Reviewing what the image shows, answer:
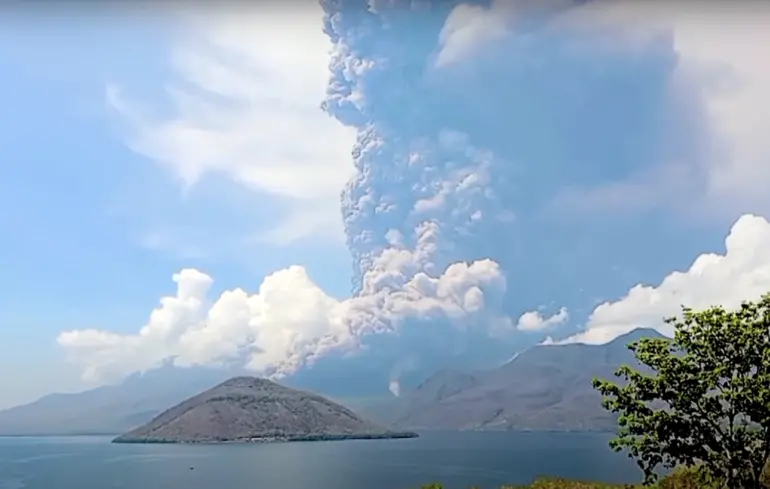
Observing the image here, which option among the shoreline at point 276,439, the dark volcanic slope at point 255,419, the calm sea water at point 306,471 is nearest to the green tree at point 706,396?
the calm sea water at point 306,471

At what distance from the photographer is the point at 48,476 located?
47.6 m

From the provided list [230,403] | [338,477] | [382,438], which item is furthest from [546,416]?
[338,477]

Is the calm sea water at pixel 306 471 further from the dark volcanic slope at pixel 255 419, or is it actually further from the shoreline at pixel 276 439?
the dark volcanic slope at pixel 255 419

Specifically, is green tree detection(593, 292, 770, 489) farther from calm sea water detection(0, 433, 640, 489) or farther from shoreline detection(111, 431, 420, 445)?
shoreline detection(111, 431, 420, 445)

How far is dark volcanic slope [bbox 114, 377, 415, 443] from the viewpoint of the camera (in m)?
97.2

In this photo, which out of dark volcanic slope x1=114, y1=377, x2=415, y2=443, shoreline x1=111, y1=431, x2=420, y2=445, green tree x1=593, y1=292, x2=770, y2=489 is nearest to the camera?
green tree x1=593, y1=292, x2=770, y2=489

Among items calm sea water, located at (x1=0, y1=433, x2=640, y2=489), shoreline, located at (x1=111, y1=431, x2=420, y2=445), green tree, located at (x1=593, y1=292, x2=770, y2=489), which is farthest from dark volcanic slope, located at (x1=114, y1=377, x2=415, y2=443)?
green tree, located at (x1=593, y1=292, x2=770, y2=489)

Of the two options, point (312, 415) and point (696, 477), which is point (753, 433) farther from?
point (312, 415)

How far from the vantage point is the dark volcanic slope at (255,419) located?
97250mm

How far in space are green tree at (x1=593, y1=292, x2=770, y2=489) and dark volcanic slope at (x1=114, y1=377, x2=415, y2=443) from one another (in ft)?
301

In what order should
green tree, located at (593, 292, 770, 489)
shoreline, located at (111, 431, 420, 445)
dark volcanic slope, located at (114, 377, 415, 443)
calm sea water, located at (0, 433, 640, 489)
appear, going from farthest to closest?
dark volcanic slope, located at (114, 377, 415, 443) < shoreline, located at (111, 431, 420, 445) < calm sea water, located at (0, 433, 640, 489) < green tree, located at (593, 292, 770, 489)

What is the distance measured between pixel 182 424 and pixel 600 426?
60281 millimetres

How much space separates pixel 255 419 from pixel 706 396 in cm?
9882

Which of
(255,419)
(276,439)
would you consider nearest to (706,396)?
(276,439)
